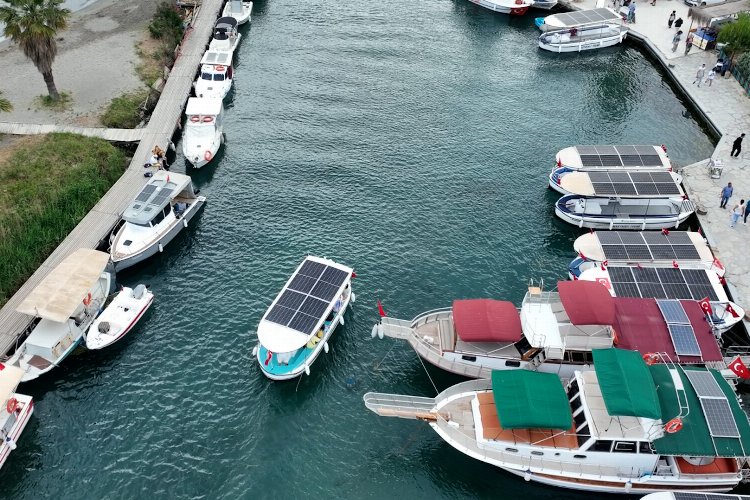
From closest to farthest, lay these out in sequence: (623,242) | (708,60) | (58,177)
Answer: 1. (623,242)
2. (58,177)
3. (708,60)

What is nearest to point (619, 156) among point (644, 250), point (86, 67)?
point (644, 250)

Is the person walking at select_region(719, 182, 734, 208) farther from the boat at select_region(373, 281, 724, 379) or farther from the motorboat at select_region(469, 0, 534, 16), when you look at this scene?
the motorboat at select_region(469, 0, 534, 16)

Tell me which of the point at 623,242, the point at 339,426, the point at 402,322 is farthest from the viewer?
the point at 623,242

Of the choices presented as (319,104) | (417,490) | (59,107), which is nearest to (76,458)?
(417,490)

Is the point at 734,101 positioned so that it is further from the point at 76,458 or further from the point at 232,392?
the point at 76,458

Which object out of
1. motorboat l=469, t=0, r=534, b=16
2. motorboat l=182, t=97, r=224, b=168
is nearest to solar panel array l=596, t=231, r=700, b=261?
motorboat l=182, t=97, r=224, b=168

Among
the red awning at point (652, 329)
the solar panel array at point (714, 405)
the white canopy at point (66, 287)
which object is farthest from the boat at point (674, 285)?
the white canopy at point (66, 287)

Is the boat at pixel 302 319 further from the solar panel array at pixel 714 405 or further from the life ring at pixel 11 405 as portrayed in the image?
the solar panel array at pixel 714 405
